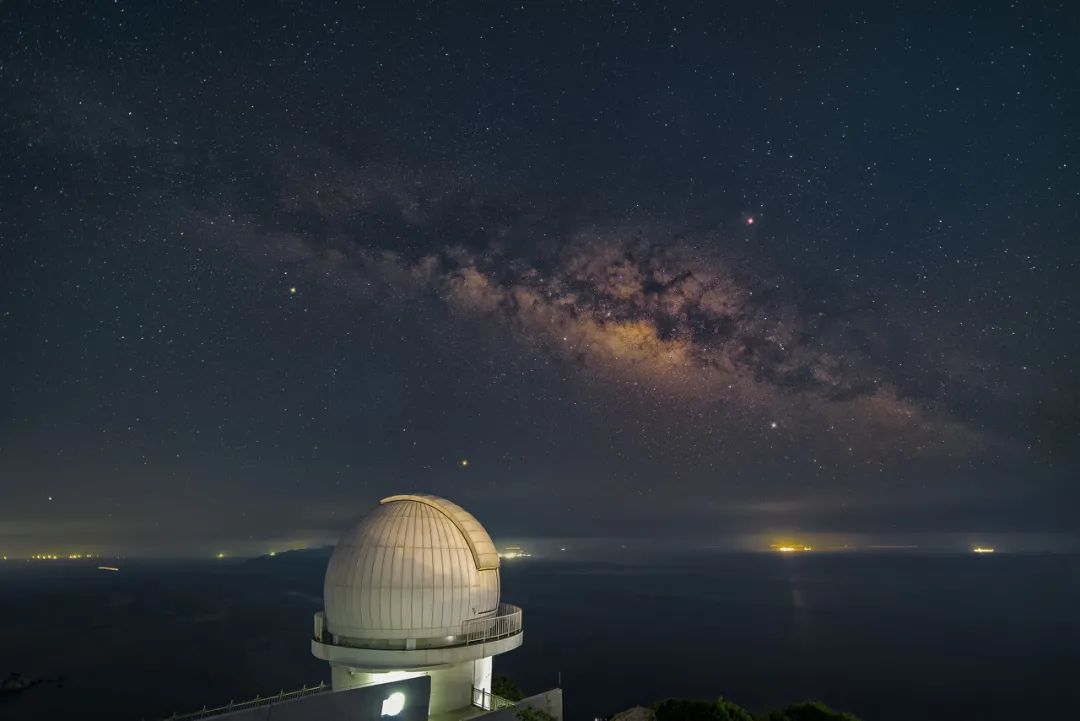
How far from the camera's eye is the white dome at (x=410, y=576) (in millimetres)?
17031

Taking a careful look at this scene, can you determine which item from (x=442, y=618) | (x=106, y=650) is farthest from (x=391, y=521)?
(x=106, y=650)

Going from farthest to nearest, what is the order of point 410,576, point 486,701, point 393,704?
point 486,701 → point 410,576 → point 393,704

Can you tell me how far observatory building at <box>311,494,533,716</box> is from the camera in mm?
16969

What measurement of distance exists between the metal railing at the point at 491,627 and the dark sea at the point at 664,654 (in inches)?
1549

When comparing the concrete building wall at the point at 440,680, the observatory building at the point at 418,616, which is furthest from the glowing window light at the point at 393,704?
the concrete building wall at the point at 440,680

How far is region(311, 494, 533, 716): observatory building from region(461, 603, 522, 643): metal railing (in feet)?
0.09

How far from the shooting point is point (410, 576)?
17188mm

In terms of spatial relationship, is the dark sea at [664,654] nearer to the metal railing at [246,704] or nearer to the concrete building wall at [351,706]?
the metal railing at [246,704]

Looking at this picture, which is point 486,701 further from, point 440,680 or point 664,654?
point 664,654

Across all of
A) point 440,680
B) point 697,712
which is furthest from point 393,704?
point 697,712

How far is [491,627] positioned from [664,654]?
2732 inches

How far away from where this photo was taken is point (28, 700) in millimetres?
62562

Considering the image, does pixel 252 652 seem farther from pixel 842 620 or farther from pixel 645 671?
pixel 842 620

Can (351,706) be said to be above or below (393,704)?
above
